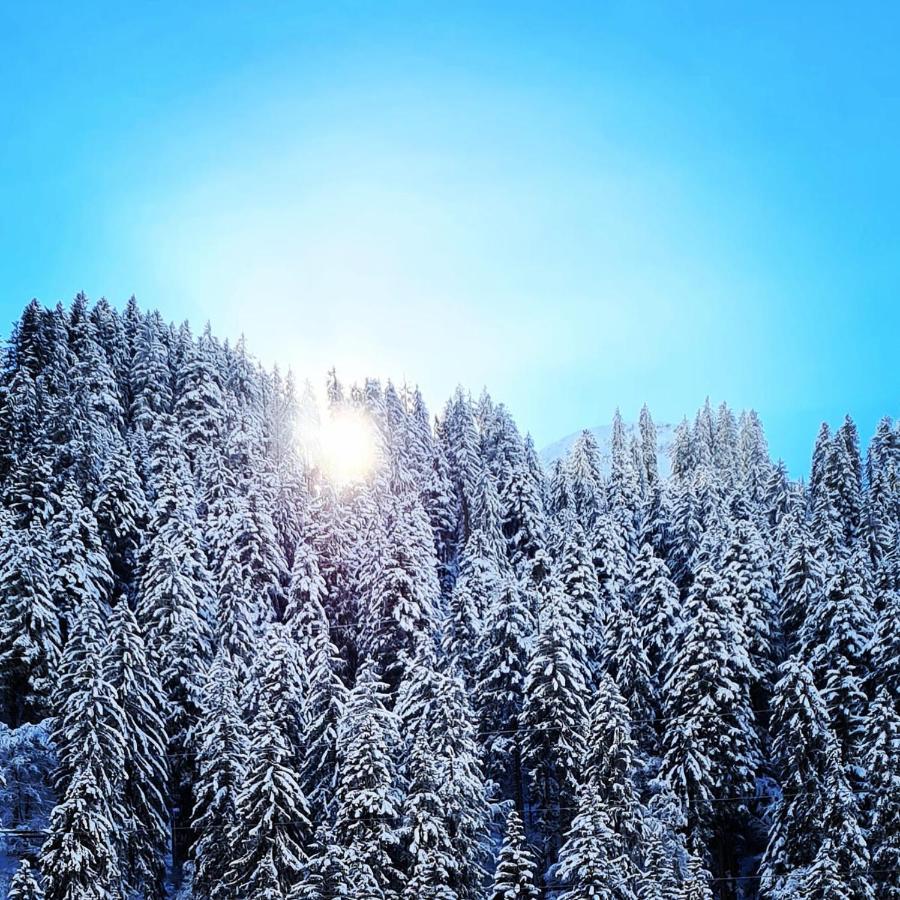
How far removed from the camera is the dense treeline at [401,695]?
34.9 m

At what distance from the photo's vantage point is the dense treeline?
115ft

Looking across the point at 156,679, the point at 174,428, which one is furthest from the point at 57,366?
the point at 156,679

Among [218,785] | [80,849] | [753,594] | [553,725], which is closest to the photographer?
[80,849]

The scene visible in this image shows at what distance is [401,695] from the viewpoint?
4291 cm

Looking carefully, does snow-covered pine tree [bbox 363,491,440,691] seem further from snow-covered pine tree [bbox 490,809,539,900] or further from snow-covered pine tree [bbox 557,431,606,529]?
snow-covered pine tree [bbox 557,431,606,529]

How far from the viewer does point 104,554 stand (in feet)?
167

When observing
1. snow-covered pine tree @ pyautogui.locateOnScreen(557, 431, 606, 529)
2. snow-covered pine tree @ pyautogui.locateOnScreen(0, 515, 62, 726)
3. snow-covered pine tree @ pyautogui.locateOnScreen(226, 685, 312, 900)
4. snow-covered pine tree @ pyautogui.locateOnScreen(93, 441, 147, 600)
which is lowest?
snow-covered pine tree @ pyautogui.locateOnScreen(226, 685, 312, 900)

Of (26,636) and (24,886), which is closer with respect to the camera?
(24,886)

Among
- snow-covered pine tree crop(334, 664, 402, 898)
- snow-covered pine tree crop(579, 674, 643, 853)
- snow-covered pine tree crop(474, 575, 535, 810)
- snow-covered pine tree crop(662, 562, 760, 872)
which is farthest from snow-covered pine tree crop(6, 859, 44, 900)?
snow-covered pine tree crop(662, 562, 760, 872)

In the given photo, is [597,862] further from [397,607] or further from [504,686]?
[397,607]

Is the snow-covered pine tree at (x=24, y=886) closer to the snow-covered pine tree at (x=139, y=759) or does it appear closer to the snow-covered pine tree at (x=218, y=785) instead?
the snow-covered pine tree at (x=139, y=759)

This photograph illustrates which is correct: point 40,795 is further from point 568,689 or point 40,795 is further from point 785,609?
point 785,609

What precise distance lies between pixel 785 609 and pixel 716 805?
1317cm

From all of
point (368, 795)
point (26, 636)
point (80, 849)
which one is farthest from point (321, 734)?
point (26, 636)
